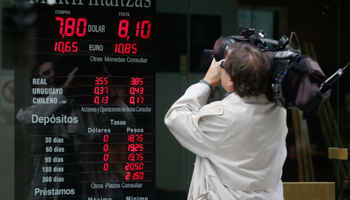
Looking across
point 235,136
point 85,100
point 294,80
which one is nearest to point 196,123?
point 235,136

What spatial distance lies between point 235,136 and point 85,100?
2.60 metres

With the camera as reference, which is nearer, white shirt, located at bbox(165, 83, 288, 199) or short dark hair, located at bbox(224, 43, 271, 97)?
short dark hair, located at bbox(224, 43, 271, 97)

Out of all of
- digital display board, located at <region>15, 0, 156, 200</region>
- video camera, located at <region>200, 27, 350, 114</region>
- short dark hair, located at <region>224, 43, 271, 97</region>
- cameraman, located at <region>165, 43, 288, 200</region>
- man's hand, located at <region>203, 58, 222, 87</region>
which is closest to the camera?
video camera, located at <region>200, 27, 350, 114</region>

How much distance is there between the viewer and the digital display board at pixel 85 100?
4602 millimetres

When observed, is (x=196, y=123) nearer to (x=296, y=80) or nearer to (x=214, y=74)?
(x=214, y=74)

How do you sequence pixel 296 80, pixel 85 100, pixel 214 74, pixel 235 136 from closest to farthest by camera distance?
pixel 296 80
pixel 235 136
pixel 214 74
pixel 85 100

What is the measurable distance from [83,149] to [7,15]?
1.60 metres

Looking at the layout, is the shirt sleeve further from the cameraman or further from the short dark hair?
the short dark hair

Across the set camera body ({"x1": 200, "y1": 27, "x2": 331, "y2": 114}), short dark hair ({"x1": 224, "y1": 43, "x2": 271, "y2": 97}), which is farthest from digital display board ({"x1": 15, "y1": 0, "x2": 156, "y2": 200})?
short dark hair ({"x1": 224, "y1": 43, "x2": 271, "y2": 97})

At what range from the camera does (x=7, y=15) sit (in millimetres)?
4652

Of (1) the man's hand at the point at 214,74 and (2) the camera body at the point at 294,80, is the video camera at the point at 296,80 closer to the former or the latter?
(2) the camera body at the point at 294,80

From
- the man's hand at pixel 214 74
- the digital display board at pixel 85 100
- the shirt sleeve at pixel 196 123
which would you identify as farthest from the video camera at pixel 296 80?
the digital display board at pixel 85 100

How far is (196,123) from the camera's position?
95.3 inches

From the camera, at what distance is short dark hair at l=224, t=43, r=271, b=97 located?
7.27ft
